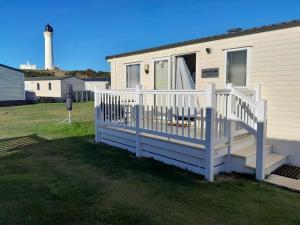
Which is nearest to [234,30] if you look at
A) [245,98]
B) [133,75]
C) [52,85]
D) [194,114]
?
[245,98]

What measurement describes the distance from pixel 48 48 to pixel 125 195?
1877 inches

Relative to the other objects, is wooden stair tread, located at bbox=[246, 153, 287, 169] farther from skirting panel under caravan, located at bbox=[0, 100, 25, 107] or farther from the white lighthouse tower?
the white lighthouse tower

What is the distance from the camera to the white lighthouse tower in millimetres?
44737

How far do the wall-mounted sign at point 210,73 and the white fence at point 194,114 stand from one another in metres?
1.33

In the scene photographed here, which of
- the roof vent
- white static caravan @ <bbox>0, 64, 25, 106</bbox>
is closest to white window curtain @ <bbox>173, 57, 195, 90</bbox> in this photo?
the roof vent

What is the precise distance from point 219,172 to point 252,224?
173cm

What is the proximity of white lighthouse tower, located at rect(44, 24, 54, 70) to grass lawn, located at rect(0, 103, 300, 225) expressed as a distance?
4458cm

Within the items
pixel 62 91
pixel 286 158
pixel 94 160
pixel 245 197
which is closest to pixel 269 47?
pixel 286 158

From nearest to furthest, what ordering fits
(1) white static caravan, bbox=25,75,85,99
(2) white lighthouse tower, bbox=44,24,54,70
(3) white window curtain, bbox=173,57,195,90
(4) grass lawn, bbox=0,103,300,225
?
(4) grass lawn, bbox=0,103,300,225 < (3) white window curtain, bbox=173,57,195,90 < (1) white static caravan, bbox=25,75,85,99 < (2) white lighthouse tower, bbox=44,24,54,70

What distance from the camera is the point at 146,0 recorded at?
16.6 metres

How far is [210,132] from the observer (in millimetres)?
4113

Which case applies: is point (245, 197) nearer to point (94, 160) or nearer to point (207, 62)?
point (94, 160)

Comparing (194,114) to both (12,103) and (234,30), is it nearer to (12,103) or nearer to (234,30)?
(234,30)

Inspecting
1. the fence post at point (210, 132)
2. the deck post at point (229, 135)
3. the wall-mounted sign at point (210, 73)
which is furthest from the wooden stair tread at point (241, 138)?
the wall-mounted sign at point (210, 73)
